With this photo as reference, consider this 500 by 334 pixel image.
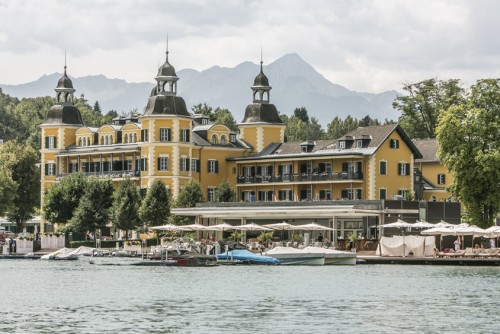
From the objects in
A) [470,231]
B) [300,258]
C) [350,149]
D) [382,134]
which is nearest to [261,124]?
[350,149]

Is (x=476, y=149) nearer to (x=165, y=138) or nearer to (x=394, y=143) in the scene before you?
(x=394, y=143)

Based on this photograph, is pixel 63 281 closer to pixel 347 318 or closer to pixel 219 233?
pixel 347 318

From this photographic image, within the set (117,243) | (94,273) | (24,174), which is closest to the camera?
(94,273)

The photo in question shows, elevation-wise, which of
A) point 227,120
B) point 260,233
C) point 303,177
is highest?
point 227,120

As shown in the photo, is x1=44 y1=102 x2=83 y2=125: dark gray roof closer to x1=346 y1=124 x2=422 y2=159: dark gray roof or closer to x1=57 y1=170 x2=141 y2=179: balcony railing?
x1=57 y1=170 x2=141 y2=179: balcony railing

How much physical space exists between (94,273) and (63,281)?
8.47 meters

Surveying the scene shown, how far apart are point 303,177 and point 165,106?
1554 centimetres

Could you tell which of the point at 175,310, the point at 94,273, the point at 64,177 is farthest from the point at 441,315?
the point at 64,177

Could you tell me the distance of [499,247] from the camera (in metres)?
95.0

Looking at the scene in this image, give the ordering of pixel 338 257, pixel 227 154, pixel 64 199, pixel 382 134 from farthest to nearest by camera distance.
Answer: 1. pixel 227 154
2. pixel 64 199
3. pixel 382 134
4. pixel 338 257

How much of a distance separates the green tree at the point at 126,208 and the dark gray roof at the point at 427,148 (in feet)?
99.0

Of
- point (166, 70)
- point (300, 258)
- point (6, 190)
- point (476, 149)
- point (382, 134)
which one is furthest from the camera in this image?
point (6, 190)

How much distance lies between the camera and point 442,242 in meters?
96.9

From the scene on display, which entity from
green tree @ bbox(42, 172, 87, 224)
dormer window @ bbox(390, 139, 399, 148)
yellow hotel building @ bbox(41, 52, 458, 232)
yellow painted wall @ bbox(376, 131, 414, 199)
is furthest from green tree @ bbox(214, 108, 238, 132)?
dormer window @ bbox(390, 139, 399, 148)
